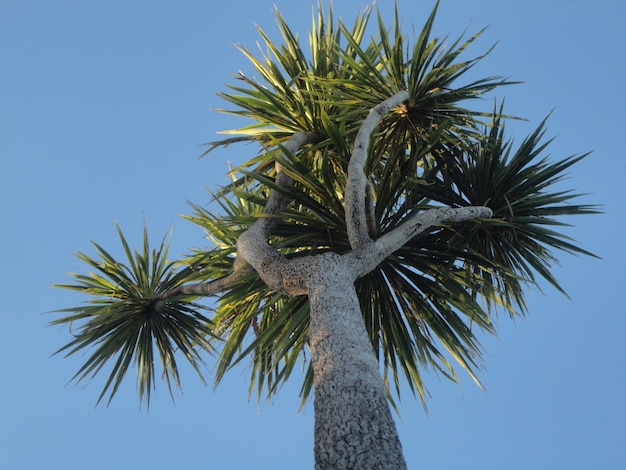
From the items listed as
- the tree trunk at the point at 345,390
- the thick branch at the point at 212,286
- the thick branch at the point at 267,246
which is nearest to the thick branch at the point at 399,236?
the tree trunk at the point at 345,390

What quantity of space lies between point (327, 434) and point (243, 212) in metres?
3.57

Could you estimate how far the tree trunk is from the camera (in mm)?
2232

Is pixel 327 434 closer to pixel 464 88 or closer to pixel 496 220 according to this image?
pixel 496 220

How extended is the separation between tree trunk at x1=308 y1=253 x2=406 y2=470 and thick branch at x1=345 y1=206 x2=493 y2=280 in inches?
8.0

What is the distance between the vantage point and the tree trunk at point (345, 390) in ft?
7.32

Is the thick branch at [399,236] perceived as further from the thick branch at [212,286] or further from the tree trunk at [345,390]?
the thick branch at [212,286]

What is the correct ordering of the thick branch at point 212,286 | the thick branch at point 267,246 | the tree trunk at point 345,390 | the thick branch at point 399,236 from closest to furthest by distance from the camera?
the tree trunk at point 345,390 < the thick branch at point 399,236 < the thick branch at point 267,246 < the thick branch at point 212,286

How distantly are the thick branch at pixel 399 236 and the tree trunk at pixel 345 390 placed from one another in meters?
0.20

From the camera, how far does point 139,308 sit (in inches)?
207

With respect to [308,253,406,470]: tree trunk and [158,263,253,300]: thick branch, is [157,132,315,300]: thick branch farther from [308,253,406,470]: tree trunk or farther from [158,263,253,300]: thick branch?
[308,253,406,470]: tree trunk

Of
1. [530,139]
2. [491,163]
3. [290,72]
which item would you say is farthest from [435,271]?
[290,72]

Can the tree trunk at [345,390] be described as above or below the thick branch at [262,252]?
below

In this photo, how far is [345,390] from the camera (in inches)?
98.8

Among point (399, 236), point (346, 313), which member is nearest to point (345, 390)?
point (346, 313)
